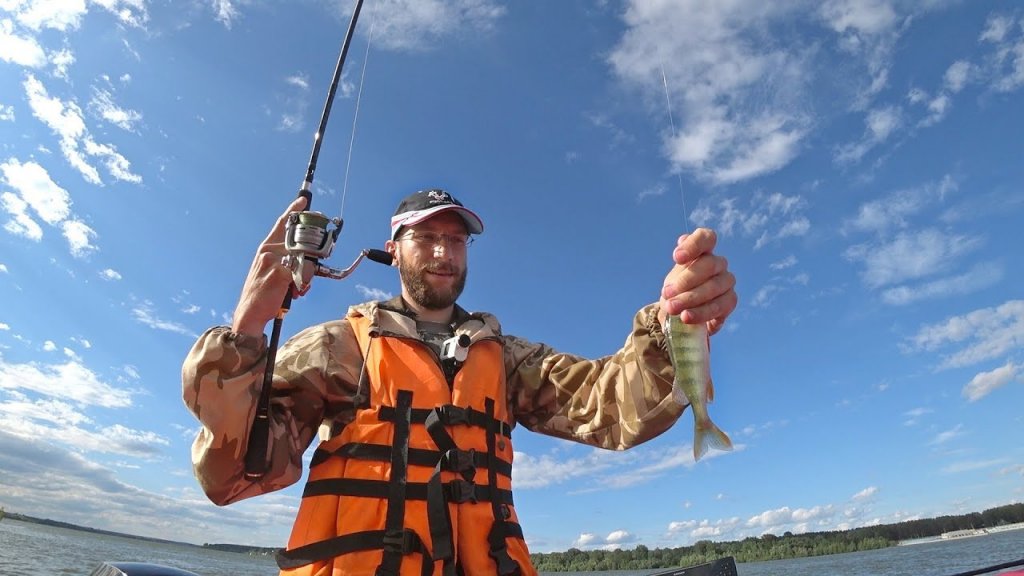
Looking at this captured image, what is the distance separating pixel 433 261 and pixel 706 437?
6.86 ft

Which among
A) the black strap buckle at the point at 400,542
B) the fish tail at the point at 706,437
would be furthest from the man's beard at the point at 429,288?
the fish tail at the point at 706,437

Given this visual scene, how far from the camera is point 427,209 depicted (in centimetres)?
378

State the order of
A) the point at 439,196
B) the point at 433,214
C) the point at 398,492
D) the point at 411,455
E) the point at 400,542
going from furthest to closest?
the point at 439,196
the point at 433,214
the point at 411,455
the point at 398,492
the point at 400,542

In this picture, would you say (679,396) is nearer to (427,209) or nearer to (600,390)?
(600,390)

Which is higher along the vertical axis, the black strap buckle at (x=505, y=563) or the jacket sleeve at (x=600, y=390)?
the jacket sleeve at (x=600, y=390)

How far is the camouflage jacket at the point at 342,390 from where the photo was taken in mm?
2473

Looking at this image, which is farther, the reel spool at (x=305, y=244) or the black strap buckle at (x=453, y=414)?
the black strap buckle at (x=453, y=414)

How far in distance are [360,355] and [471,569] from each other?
1.42 meters

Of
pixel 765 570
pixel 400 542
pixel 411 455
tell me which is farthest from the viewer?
pixel 765 570

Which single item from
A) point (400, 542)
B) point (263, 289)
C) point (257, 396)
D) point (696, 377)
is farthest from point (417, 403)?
point (696, 377)

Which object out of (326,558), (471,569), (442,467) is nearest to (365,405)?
(442,467)

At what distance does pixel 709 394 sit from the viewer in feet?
8.46

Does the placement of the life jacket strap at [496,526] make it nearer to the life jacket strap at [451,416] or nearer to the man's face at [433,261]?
the life jacket strap at [451,416]

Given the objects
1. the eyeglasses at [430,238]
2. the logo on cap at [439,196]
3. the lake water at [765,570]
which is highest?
the logo on cap at [439,196]
